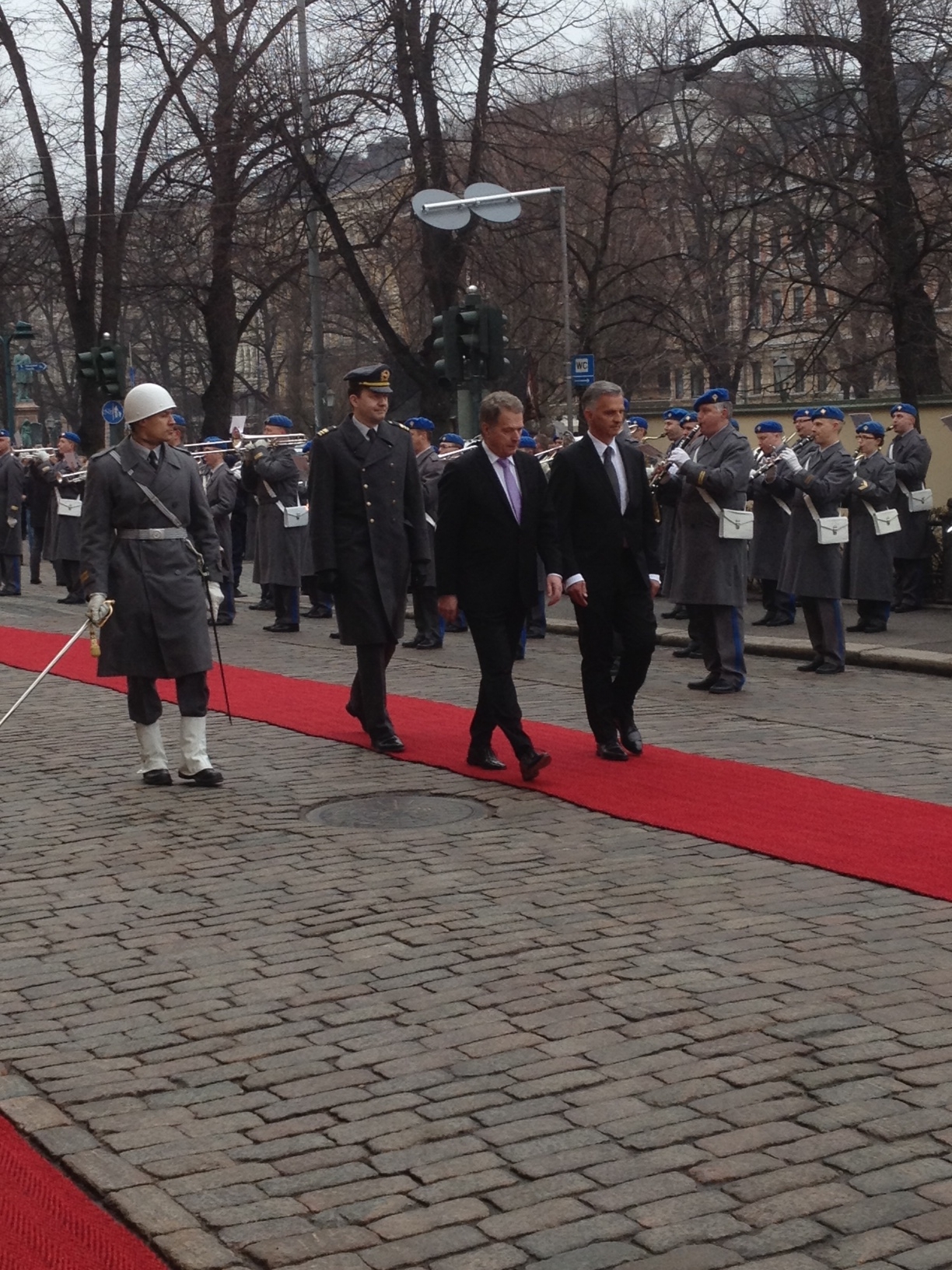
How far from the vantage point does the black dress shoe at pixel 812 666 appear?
13.6 m

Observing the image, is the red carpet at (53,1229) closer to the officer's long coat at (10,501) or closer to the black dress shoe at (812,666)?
the black dress shoe at (812,666)

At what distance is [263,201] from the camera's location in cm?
2933

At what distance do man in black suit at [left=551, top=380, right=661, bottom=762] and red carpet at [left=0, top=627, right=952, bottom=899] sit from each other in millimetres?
403

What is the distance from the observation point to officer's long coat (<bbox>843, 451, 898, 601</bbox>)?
640 inches

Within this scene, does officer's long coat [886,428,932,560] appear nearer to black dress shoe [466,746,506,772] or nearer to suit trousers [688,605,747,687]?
suit trousers [688,605,747,687]

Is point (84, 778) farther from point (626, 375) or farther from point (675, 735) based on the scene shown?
point (626, 375)

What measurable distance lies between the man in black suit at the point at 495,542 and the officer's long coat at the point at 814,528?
4155 mm

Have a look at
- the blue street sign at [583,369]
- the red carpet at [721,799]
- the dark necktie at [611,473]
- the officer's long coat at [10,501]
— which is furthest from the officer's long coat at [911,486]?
the blue street sign at [583,369]

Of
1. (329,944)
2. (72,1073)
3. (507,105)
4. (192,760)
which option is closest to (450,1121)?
(72,1073)

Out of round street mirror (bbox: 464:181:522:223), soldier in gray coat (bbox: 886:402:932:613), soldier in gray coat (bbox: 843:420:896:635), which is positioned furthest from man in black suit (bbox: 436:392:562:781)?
round street mirror (bbox: 464:181:522:223)

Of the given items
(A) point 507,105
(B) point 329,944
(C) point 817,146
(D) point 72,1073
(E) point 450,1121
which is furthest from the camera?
(A) point 507,105

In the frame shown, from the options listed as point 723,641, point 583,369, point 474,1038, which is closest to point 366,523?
point 723,641

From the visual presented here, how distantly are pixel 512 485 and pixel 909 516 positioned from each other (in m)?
8.94

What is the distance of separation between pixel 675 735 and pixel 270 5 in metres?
23.9
